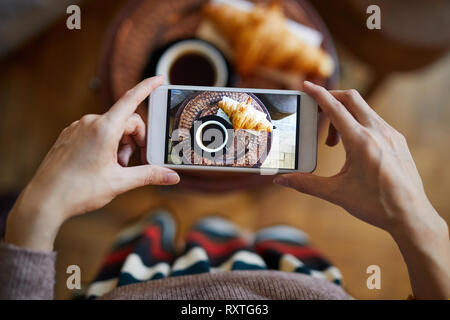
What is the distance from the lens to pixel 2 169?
3.10 ft

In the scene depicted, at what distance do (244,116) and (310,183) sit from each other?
13cm

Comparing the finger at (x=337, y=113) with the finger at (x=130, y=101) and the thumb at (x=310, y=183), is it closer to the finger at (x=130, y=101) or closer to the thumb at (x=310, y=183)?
the thumb at (x=310, y=183)

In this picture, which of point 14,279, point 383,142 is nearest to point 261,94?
point 383,142

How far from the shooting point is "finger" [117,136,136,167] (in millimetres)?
491

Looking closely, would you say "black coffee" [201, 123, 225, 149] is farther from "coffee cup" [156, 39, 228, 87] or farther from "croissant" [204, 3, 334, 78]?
"croissant" [204, 3, 334, 78]

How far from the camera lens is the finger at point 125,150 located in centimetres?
49

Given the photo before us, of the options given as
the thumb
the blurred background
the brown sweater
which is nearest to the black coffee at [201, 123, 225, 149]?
the thumb

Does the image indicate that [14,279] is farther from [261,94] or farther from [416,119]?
[416,119]

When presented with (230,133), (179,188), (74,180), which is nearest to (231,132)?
(230,133)

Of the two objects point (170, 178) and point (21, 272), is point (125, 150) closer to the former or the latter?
point (170, 178)

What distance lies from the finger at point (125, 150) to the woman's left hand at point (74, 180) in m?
0.05

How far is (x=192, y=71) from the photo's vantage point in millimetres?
594

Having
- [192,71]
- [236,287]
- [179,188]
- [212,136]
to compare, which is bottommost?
[236,287]

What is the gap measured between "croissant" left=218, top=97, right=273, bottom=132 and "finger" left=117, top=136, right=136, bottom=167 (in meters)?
0.15
